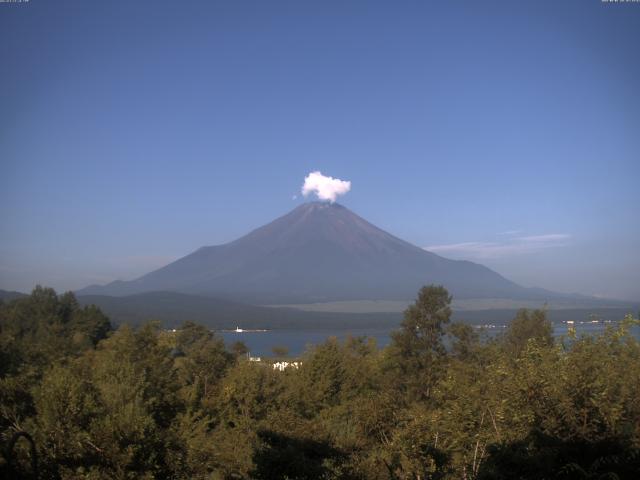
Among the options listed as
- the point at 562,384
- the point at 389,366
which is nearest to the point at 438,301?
the point at 389,366

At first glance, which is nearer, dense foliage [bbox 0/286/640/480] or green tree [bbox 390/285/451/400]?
dense foliage [bbox 0/286/640/480]

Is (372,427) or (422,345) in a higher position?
(372,427)

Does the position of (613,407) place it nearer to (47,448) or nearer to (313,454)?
(313,454)

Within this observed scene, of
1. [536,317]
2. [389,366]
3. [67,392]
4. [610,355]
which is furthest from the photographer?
[536,317]

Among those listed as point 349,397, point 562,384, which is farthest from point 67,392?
point 349,397

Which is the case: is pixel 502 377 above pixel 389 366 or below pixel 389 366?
above

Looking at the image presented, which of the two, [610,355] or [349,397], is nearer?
[610,355]

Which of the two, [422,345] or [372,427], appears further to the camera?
[422,345]

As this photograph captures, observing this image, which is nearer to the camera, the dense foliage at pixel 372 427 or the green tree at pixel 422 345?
the dense foliage at pixel 372 427

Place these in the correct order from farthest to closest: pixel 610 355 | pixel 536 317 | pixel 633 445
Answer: pixel 536 317 < pixel 610 355 < pixel 633 445
